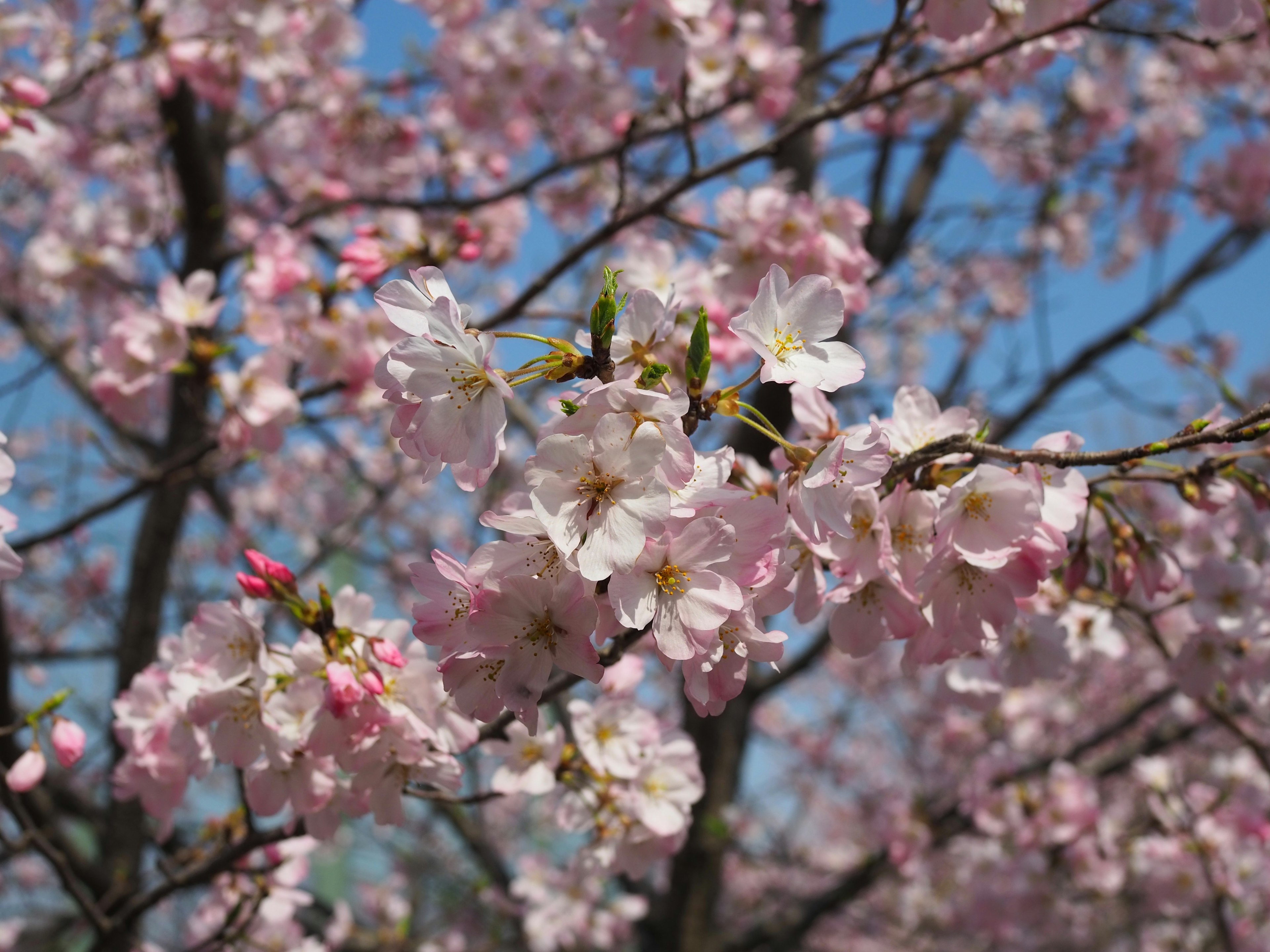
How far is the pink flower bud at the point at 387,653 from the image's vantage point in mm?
1359

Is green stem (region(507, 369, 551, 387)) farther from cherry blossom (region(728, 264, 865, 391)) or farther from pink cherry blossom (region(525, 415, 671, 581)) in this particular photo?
cherry blossom (region(728, 264, 865, 391))

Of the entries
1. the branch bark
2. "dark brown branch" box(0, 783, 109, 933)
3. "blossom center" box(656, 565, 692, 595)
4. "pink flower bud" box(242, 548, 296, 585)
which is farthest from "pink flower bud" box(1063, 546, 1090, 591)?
the branch bark

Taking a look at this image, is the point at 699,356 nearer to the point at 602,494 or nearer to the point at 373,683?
the point at 602,494

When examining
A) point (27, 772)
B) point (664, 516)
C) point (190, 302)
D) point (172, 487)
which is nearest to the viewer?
point (664, 516)

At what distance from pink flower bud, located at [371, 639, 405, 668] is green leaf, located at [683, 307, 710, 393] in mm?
629

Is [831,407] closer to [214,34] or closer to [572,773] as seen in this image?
[572,773]

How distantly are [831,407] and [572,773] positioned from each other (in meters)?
0.92

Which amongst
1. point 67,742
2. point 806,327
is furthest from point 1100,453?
point 67,742

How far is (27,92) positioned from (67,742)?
5.27 feet

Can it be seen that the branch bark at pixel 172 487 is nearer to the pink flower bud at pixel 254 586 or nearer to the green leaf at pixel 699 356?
the pink flower bud at pixel 254 586

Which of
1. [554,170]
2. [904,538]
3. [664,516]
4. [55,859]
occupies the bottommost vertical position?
[55,859]

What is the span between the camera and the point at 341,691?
131 cm

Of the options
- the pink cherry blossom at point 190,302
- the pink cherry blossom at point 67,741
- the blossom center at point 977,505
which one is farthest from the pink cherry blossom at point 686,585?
the pink cherry blossom at point 190,302

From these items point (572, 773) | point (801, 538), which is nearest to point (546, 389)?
point (572, 773)
